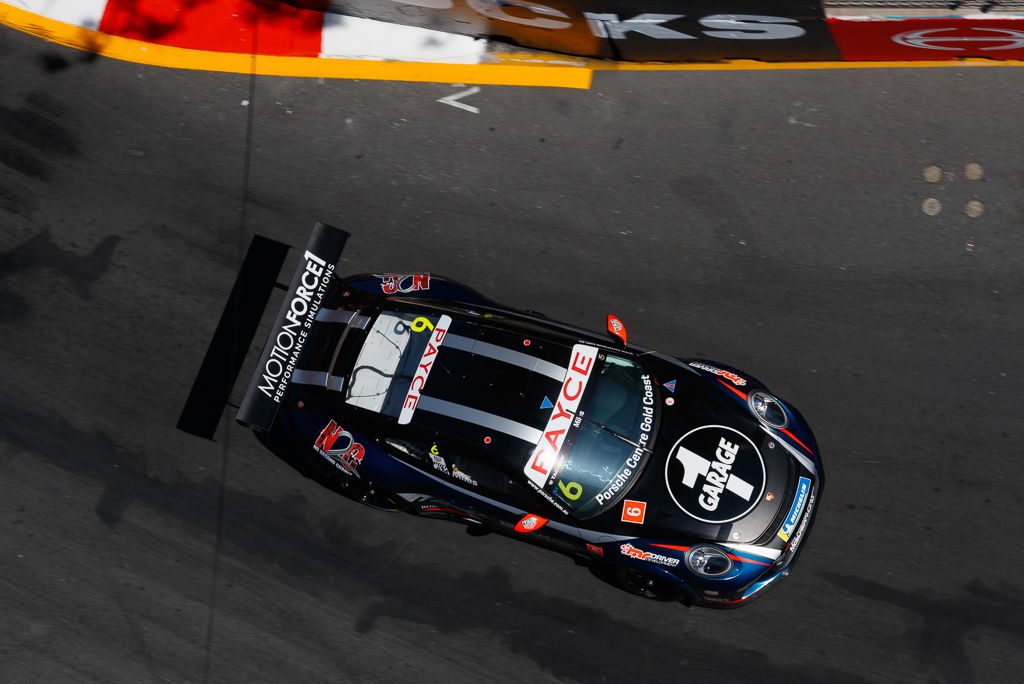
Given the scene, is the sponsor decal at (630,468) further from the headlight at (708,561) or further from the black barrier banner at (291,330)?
the black barrier banner at (291,330)

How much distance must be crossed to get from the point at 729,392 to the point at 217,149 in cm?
565

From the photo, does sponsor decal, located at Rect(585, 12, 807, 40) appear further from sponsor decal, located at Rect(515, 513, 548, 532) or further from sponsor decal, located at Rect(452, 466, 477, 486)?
sponsor decal, located at Rect(515, 513, 548, 532)

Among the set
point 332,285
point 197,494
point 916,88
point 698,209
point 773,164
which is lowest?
point 197,494

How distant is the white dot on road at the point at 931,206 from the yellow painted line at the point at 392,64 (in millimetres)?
1416

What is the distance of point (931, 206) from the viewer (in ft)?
24.7

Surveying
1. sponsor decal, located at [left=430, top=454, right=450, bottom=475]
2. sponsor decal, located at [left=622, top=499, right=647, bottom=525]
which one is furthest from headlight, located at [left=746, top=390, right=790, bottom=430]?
sponsor decal, located at [left=430, top=454, right=450, bottom=475]

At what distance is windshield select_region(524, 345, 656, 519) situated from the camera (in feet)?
19.2

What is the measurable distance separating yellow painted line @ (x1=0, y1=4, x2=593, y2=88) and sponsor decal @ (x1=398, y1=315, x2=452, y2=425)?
311 centimetres

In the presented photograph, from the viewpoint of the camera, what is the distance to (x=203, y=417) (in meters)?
7.40

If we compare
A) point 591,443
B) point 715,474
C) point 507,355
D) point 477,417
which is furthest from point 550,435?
point 715,474

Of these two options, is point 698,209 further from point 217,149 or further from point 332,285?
point 217,149

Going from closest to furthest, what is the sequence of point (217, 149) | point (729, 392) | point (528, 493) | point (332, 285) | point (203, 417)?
1. point (528, 493)
2. point (729, 392)
3. point (332, 285)
4. point (203, 417)
5. point (217, 149)

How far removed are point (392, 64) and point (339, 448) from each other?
4.20m

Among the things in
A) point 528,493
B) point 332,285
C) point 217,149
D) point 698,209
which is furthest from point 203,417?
point 698,209
